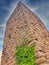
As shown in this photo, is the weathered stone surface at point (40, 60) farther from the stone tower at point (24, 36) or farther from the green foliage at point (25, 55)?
the green foliage at point (25, 55)

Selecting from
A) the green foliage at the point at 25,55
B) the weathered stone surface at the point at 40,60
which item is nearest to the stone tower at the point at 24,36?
the weathered stone surface at the point at 40,60

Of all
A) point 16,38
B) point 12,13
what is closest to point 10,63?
point 16,38

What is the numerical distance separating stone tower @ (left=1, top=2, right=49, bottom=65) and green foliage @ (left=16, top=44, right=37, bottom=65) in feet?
0.69

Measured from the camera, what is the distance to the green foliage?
643cm

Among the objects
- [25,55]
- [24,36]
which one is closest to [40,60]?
[25,55]

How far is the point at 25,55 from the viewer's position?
273 inches

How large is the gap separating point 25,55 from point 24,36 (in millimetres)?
914

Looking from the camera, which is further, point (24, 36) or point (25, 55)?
point (24, 36)

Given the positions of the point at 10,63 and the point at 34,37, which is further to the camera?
the point at 10,63

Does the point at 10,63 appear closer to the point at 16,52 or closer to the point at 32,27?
the point at 16,52

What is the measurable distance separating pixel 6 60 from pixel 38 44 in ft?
8.06

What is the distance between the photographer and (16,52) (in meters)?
7.64

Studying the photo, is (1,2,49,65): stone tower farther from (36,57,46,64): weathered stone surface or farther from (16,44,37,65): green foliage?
(16,44,37,65): green foliage

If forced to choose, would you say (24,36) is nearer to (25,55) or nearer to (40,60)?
(25,55)
